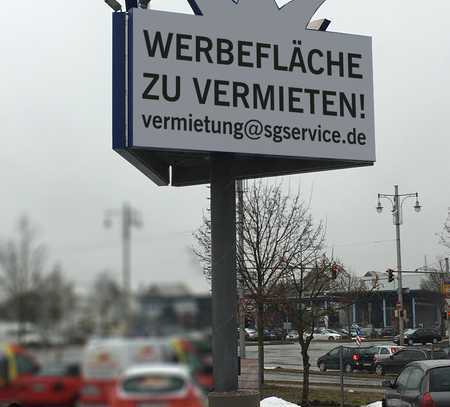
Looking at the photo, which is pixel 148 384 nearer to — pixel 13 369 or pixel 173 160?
pixel 13 369

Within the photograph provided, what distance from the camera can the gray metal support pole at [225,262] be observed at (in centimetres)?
968

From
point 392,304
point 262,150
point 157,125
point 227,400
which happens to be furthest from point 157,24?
point 392,304

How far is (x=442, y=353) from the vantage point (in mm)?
26125

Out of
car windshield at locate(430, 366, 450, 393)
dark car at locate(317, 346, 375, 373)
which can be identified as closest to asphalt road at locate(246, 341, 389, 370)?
dark car at locate(317, 346, 375, 373)

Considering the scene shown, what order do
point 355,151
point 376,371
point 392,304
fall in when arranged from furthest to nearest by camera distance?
point 392,304 < point 376,371 < point 355,151

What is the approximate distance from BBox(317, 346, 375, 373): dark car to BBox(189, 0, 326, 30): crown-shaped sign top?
25.7m

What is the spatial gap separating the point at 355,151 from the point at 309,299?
966 centimetres

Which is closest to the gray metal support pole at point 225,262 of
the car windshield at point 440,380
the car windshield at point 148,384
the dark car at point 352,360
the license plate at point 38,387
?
the car windshield at point 440,380

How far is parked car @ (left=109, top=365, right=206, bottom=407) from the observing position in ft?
9.71

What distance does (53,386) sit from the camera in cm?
310

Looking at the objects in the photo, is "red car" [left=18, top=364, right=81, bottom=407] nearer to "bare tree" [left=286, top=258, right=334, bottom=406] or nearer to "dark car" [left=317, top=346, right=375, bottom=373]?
"bare tree" [left=286, top=258, right=334, bottom=406]

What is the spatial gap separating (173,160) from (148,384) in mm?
7651

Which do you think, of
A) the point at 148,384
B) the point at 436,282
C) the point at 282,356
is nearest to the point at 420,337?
the point at 436,282

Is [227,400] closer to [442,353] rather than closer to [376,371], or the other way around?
[442,353]
